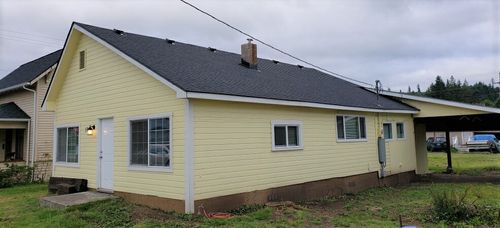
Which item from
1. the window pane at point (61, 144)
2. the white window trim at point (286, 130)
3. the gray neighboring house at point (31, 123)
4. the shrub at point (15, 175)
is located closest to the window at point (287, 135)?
the white window trim at point (286, 130)

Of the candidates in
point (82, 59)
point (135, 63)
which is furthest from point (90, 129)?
point (135, 63)

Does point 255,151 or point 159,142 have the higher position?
point 159,142

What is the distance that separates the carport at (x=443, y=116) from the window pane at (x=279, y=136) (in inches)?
318

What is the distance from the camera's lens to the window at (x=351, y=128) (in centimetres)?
1292

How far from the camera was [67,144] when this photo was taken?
492 inches

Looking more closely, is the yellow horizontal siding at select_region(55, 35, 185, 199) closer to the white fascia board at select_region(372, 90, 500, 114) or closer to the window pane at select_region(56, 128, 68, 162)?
the window pane at select_region(56, 128, 68, 162)

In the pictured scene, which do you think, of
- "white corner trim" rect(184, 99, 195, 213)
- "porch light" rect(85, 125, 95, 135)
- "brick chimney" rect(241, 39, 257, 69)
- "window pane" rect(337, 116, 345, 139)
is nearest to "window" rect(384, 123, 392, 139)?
"window pane" rect(337, 116, 345, 139)

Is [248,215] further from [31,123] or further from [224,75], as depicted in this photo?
[31,123]

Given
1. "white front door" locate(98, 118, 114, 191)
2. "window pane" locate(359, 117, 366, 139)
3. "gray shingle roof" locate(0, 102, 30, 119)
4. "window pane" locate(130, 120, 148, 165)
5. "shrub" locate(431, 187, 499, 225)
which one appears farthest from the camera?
"gray shingle roof" locate(0, 102, 30, 119)

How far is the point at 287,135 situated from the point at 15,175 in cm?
1145

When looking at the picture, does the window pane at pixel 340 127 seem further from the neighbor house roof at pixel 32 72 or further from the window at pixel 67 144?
the neighbor house roof at pixel 32 72

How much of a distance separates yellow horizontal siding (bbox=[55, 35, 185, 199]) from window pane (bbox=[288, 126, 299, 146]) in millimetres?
3603

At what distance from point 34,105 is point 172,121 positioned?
1120cm

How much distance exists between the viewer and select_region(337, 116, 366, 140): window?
12916 mm
